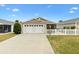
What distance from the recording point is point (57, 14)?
38312 millimetres

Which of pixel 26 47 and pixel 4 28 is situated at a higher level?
pixel 4 28

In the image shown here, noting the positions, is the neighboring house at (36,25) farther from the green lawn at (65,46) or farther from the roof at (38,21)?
the green lawn at (65,46)

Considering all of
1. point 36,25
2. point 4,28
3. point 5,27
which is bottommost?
point 4,28

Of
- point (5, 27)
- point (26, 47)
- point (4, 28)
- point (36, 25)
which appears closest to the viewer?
point (26, 47)

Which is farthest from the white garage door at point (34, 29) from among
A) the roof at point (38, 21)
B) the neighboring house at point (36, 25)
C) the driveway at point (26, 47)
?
the driveway at point (26, 47)

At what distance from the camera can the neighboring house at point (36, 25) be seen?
3465cm

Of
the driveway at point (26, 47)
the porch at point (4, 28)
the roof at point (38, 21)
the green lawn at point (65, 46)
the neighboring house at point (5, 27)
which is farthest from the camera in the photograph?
the roof at point (38, 21)

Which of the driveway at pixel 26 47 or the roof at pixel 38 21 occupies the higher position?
the roof at pixel 38 21

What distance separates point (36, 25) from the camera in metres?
35.3

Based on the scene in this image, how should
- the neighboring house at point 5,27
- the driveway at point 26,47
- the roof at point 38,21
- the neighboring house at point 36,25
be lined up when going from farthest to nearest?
the roof at point 38,21 < the neighboring house at point 36,25 < the neighboring house at point 5,27 < the driveway at point 26,47

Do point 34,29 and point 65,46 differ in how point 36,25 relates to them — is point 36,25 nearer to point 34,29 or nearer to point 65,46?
point 34,29

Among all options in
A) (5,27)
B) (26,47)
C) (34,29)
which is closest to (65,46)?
(26,47)

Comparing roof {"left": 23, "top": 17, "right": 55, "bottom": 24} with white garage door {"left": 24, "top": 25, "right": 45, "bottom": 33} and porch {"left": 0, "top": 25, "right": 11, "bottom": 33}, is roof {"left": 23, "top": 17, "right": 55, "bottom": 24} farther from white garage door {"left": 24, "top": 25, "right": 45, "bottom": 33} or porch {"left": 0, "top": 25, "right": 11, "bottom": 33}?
porch {"left": 0, "top": 25, "right": 11, "bottom": 33}
